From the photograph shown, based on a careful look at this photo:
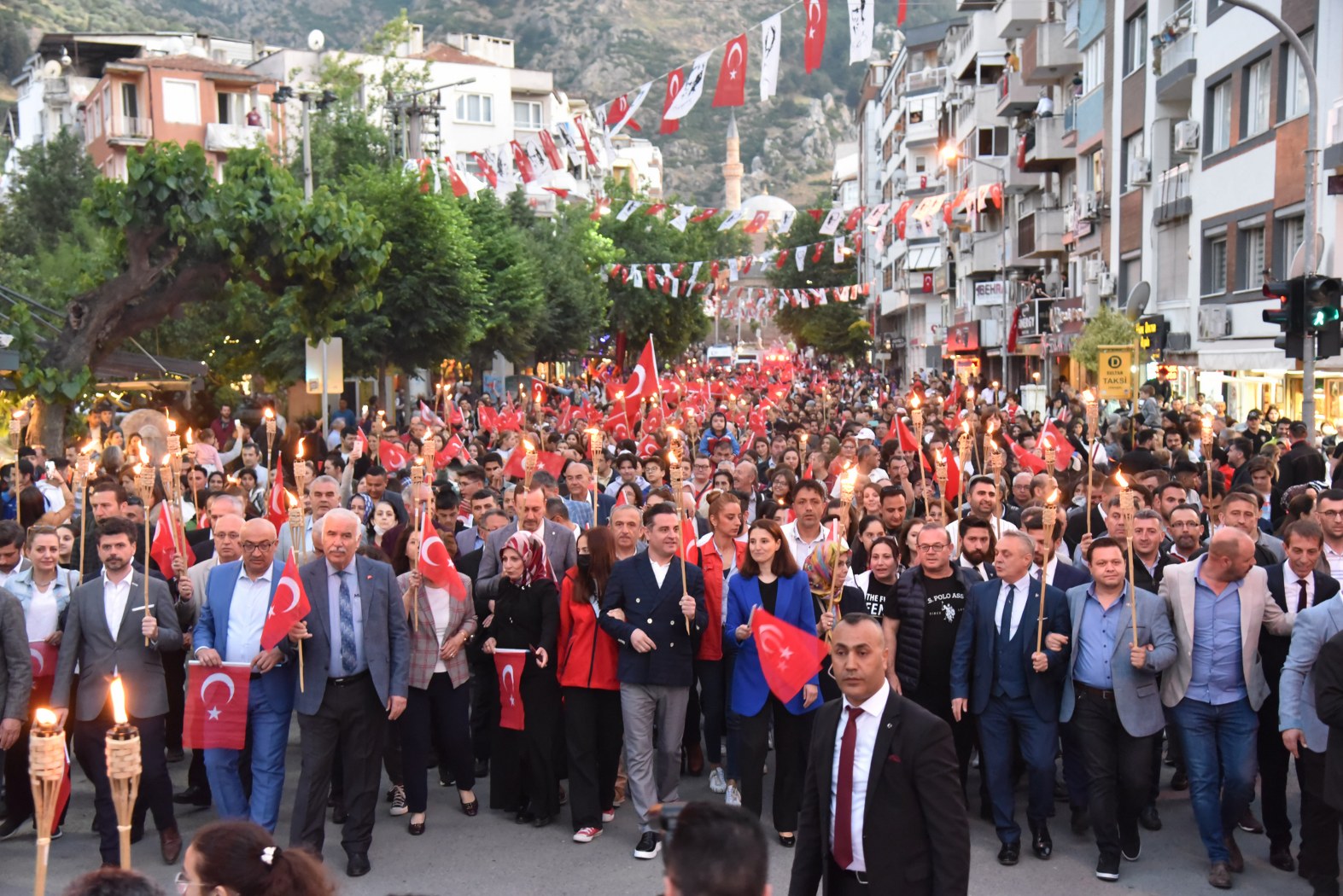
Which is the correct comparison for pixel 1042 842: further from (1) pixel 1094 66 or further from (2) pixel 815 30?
(1) pixel 1094 66

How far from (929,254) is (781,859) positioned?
210ft

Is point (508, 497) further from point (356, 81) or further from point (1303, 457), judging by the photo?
point (356, 81)

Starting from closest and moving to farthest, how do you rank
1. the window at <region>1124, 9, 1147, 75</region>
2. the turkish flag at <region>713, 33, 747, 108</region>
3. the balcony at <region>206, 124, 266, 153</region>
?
the turkish flag at <region>713, 33, 747, 108</region>
the window at <region>1124, 9, 1147, 75</region>
the balcony at <region>206, 124, 266, 153</region>

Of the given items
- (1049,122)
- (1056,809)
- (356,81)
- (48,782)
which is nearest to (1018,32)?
(1049,122)

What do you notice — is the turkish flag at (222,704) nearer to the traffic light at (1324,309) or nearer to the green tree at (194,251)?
the green tree at (194,251)

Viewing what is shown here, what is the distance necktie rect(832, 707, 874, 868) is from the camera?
4781 millimetres

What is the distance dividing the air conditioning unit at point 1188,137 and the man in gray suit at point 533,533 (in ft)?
71.3

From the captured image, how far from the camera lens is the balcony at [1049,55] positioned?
A: 38.6 metres

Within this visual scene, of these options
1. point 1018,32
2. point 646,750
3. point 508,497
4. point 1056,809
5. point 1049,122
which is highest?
point 1018,32

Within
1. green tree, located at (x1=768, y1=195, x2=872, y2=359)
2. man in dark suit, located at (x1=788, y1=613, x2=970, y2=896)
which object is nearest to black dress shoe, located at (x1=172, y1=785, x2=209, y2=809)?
man in dark suit, located at (x1=788, y1=613, x2=970, y2=896)

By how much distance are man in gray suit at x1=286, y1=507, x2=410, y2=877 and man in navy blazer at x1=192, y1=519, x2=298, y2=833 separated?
0.14 m

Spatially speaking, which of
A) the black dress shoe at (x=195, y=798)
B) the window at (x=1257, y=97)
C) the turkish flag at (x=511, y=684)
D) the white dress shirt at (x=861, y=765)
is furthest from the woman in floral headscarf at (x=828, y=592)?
the window at (x=1257, y=97)

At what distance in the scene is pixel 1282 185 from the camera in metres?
22.3

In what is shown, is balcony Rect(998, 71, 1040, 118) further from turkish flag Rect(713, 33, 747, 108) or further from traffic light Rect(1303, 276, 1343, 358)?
traffic light Rect(1303, 276, 1343, 358)
